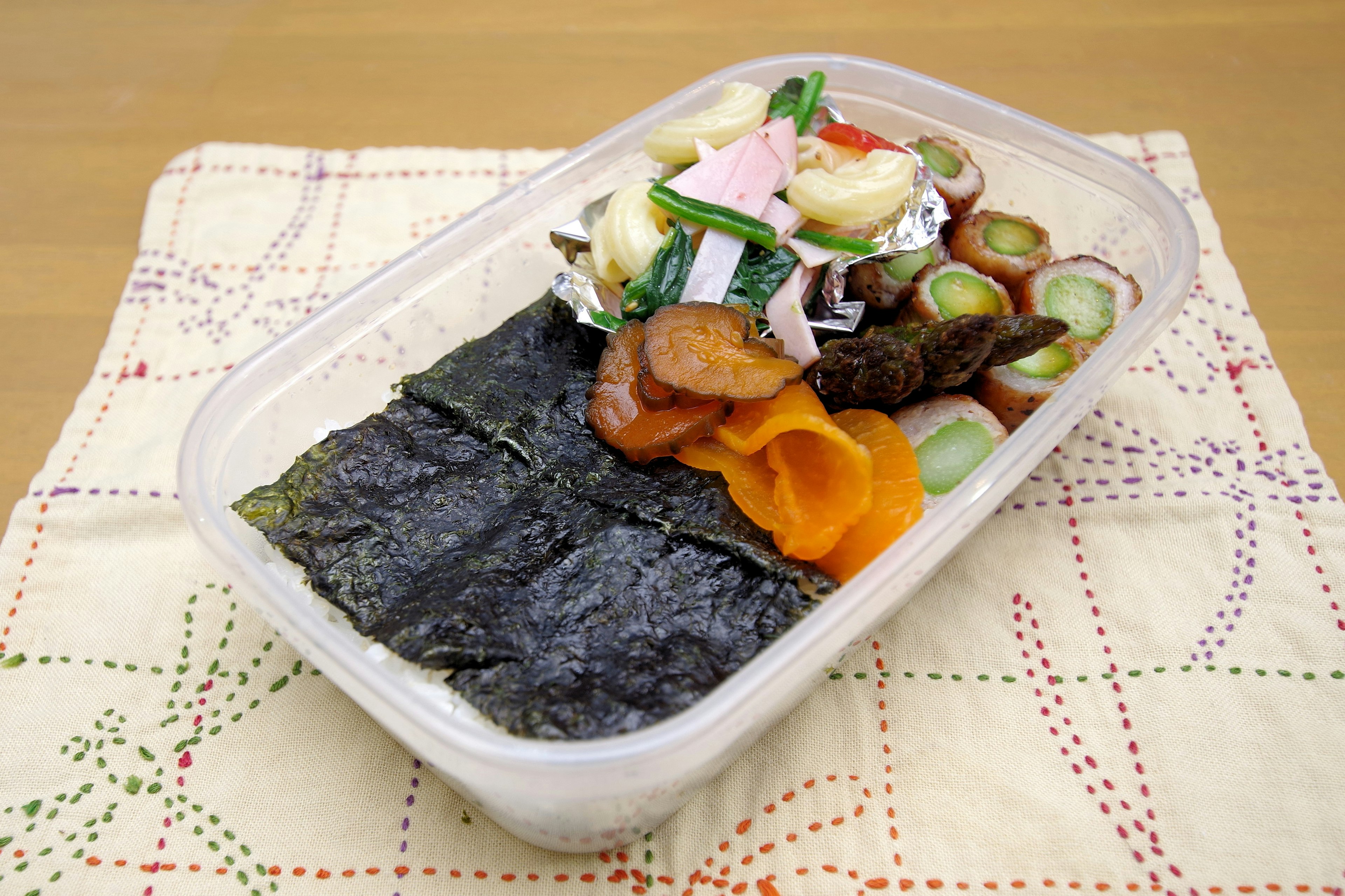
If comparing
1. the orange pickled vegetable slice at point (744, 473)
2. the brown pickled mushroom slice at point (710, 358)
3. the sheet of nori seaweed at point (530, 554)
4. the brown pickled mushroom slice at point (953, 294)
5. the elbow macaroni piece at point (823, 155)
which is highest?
the elbow macaroni piece at point (823, 155)

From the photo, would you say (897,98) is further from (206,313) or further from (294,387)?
(206,313)

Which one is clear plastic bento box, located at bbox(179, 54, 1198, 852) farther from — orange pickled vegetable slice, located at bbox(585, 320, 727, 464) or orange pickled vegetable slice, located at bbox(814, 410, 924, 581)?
orange pickled vegetable slice, located at bbox(585, 320, 727, 464)

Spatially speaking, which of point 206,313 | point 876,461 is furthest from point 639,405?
point 206,313

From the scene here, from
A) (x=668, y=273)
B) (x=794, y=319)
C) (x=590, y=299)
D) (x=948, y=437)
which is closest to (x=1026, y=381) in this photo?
(x=948, y=437)

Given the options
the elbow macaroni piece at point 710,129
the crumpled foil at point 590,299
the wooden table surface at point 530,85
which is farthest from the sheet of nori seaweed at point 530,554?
the wooden table surface at point 530,85

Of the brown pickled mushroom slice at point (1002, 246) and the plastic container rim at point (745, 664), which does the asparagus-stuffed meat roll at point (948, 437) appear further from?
the brown pickled mushroom slice at point (1002, 246)

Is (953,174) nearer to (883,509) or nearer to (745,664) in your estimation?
(883,509)
